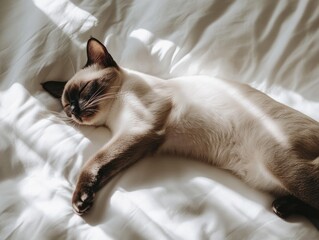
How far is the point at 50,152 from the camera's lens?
1.34 meters

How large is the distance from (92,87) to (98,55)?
12 centimetres

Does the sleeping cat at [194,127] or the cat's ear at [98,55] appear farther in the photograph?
the cat's ear at [98,55]

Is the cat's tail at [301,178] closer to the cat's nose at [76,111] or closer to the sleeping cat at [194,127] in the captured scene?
the sleeping cat at [194,127]

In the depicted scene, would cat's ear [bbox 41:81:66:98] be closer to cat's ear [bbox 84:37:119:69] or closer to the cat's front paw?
cat's ear [bbox 84:37:119:69]

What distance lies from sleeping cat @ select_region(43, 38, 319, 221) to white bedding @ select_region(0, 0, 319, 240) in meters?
0.04

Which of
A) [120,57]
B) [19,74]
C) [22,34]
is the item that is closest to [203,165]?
[120,57]

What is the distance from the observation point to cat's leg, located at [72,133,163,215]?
1208 mm

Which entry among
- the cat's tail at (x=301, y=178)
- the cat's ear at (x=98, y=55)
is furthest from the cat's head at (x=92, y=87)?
the cat's tail at (x=301, y=178)

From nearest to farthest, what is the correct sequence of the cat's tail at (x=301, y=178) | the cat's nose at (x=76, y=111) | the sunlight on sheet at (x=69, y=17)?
the cat's tail at (x=301, y=178), the cat's nose at (x=76, y=111), the sunlight on sheet at (x=69, y=17)

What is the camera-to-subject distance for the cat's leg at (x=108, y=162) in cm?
121

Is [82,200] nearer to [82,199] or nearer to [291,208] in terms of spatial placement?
[82,199]

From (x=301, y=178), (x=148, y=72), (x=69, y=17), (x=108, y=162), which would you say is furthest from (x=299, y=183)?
(x=69, y=17)

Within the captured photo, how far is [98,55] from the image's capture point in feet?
4.96

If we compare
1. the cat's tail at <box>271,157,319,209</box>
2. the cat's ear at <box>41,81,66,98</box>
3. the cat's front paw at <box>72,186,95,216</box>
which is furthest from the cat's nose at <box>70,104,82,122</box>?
the cat's tail at <box>271,157,319,209</box>
